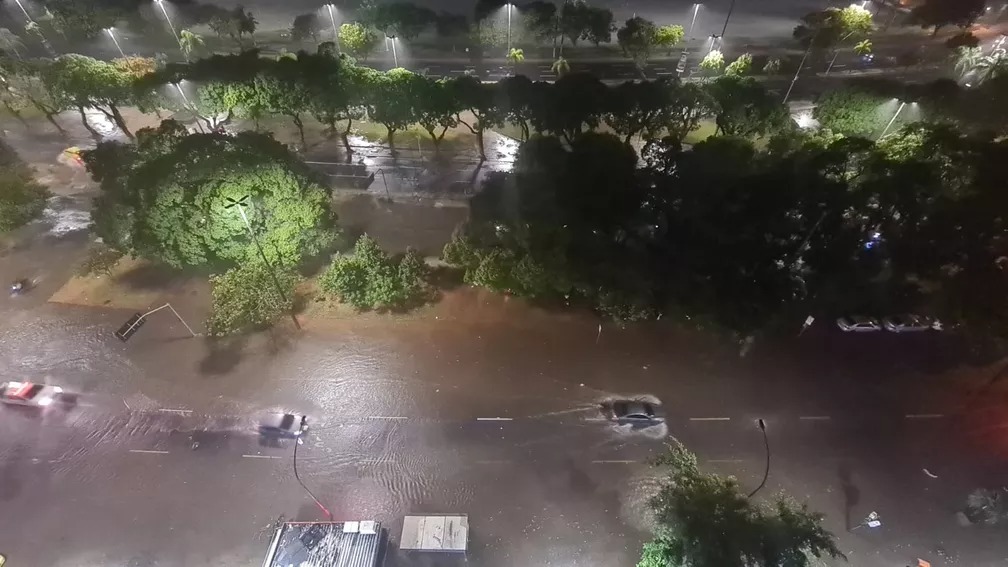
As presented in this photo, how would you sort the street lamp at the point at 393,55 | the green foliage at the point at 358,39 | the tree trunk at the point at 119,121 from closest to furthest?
the tree trunk at the point at 119,121
the green foliage at the point at 358,39
the street lamp at the point at 393,55

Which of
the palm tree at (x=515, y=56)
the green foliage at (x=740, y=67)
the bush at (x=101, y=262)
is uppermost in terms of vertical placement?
the green foliage at (x=740, y=67)

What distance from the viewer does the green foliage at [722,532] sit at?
20812mm

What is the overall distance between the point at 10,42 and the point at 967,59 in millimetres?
99026

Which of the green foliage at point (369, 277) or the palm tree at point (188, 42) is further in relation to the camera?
the palm tree at point (188, 42)

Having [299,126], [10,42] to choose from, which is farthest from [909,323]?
[10,42]

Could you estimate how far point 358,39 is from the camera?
2281 inches

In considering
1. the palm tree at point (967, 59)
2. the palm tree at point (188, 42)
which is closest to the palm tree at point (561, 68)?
the palm tree at point (967, 59)

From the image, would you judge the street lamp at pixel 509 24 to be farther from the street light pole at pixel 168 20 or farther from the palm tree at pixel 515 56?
the street light pole at pixel 168 20

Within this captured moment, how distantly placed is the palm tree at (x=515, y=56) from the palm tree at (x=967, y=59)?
4274 centimetres

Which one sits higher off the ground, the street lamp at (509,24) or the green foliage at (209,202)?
the street lamp at (509,24)

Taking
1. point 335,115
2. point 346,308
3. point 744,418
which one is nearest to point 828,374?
point 744,418

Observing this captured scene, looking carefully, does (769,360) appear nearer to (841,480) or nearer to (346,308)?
(841,480)

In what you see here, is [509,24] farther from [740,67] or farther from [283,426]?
[283,426]

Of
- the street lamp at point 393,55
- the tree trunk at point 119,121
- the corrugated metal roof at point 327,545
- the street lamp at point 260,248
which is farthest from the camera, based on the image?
the street lamp at point 393,55
